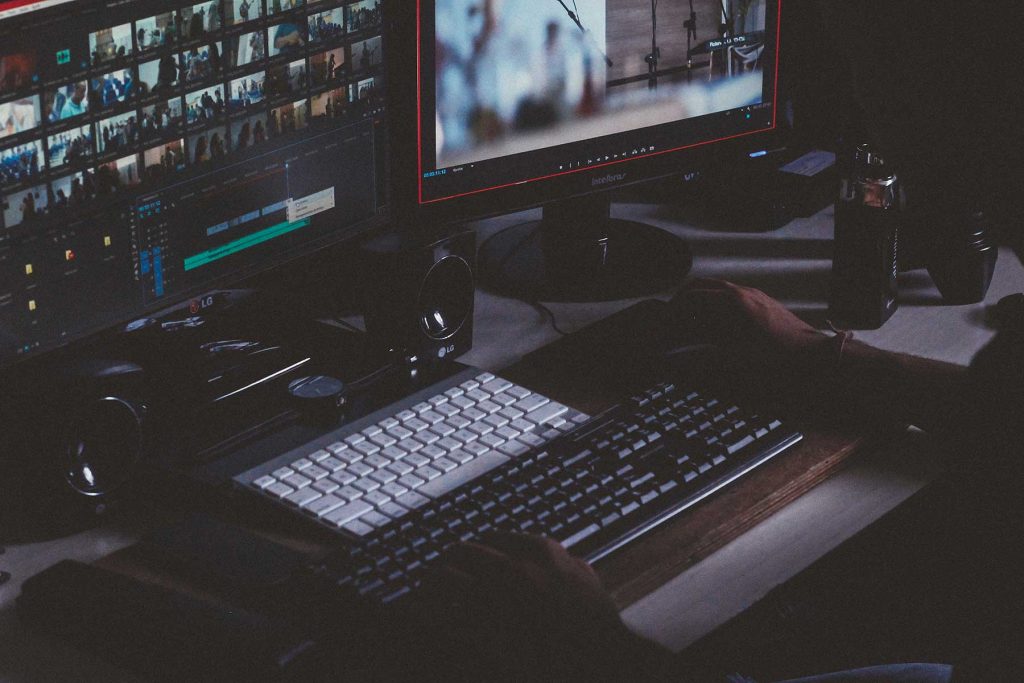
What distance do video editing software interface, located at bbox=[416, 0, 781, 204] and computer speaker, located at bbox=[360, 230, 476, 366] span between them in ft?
0.37

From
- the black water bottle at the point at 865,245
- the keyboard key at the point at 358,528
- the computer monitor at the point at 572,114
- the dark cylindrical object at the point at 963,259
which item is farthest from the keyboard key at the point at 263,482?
the dark cylindrical object at the point at 963,259

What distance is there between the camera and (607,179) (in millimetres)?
1644

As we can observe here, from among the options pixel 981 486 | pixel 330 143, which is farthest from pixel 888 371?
pixel 330 143

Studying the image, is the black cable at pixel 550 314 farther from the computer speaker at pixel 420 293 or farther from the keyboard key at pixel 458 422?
the keyboard key at pixel 458 422

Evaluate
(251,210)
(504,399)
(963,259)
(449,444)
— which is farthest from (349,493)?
(963,259)

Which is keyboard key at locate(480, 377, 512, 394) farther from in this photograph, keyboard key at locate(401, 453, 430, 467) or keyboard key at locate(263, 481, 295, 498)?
keyboard key at locate(263, 481, 295, 498)

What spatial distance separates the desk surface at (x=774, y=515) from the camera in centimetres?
101

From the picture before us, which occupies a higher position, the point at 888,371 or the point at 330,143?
the point at 330,143

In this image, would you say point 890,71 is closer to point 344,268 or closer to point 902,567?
point 344,268

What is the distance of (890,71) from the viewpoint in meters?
0.89

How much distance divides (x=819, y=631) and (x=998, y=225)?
1.08 meters

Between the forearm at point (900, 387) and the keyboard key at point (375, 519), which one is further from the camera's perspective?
the forearm at point (900, 387)

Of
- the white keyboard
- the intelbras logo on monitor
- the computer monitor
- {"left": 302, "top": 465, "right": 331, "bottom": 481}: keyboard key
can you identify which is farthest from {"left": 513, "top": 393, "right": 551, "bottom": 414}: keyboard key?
the intelbras logo on monitor

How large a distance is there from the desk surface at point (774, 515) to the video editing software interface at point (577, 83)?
176mm
